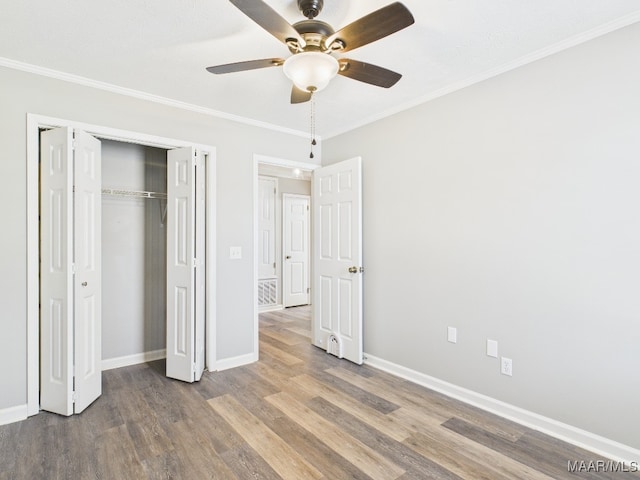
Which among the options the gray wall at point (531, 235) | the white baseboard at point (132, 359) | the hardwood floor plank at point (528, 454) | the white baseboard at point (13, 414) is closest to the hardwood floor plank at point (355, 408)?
the hardwood floor plank at point (528, 454)

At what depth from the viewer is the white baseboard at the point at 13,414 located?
241 cm

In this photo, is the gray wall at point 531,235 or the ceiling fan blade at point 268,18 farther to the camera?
the gray wall at point 531,235

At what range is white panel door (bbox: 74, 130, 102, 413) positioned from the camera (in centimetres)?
256

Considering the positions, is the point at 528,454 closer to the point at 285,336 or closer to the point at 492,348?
the point at 492,348

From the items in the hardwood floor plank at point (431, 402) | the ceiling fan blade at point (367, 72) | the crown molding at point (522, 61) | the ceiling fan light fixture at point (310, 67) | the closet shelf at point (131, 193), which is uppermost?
the crown molding at point (522, 61)

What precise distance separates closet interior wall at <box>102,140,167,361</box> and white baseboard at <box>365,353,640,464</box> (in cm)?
267

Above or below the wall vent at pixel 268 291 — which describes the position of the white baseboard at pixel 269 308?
below

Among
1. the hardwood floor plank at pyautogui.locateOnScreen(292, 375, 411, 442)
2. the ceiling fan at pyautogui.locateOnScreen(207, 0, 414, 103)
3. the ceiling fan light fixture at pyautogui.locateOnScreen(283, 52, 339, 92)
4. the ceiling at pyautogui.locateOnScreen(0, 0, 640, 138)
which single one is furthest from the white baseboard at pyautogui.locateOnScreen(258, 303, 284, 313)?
the ceiling fan light fixture at pyautogui.locateOnScreen(283, 52, 339, 92)

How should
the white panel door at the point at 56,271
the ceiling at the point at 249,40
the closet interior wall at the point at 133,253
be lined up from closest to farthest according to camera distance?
the ceiling at the point at 249,40 → the white panel door at the point at 56,271 → the closet interior wall at the point at 133,253

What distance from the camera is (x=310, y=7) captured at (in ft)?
5.83

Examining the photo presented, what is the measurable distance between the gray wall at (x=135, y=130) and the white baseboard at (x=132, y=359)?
2.81 feet

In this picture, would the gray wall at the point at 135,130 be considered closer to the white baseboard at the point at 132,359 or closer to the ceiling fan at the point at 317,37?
the white baseboard at the point at 132,359

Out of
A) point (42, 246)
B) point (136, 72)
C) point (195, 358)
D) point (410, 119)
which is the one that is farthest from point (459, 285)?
point (42, 246)

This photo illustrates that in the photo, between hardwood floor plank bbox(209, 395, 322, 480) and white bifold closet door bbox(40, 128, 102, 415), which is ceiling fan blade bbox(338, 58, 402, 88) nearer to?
white bifold closet door bbox(40, 128, 102, 415)
